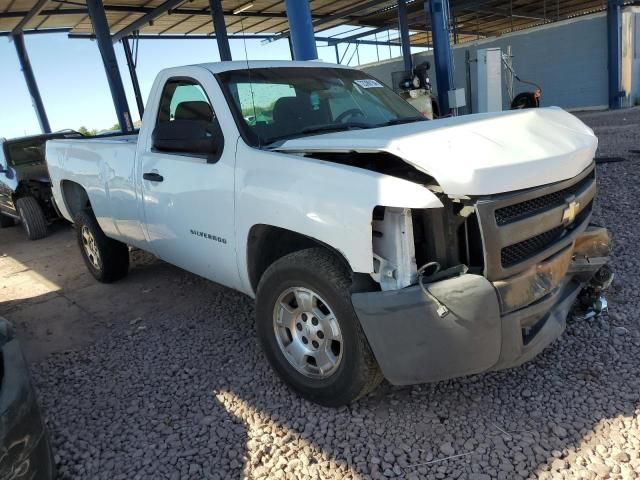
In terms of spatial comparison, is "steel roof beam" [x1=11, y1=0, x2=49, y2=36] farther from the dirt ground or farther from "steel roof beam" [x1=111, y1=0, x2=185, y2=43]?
the dirt ground

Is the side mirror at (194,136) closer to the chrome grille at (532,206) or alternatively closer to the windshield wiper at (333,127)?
the windshield wiper at (333,127)

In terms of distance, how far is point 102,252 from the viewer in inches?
207

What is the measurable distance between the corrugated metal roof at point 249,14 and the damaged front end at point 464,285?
37.4 feet

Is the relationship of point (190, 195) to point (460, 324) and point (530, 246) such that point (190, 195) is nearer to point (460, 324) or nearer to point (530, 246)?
point (460, 324)

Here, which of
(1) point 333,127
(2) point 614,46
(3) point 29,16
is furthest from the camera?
(2) point 614,46

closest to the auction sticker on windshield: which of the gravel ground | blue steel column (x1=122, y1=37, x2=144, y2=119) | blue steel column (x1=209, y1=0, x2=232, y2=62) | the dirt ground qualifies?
the gravel ground

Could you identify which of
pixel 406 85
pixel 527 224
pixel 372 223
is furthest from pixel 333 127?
pixel 406 85

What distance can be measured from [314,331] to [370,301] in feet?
1.83

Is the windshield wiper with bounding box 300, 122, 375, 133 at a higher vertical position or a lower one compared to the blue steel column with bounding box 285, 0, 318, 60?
lower

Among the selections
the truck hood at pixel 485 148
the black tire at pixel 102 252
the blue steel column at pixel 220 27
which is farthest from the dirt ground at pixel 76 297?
the blue steel column at pixel 220 27

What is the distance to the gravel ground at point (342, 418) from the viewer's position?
2436 mm

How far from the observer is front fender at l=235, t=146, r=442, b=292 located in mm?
2332

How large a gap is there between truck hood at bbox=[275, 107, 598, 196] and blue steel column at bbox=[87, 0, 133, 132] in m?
14.2

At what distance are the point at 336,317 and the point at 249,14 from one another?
20359mm
